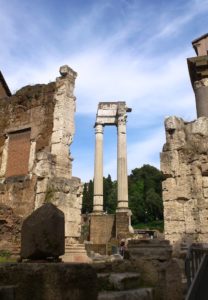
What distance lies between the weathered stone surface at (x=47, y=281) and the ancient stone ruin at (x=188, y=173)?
4640 millimetres

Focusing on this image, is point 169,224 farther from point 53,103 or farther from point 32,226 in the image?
point 53,103

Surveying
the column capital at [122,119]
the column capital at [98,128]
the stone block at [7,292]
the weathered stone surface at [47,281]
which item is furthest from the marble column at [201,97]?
the column capital at [98,128]

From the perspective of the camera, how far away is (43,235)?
12.9 ft

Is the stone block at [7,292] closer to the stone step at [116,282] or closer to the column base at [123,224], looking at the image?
the stone step at [116,282]

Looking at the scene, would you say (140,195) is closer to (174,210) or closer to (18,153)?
(18,153)

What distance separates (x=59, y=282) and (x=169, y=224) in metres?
5.15

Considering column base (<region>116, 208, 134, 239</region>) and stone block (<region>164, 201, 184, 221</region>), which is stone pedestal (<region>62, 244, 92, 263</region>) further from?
column base (<region>116, 208, 134, 239</region>)

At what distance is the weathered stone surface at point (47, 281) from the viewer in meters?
2.83

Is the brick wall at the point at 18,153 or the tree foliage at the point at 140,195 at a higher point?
the tree foliage at the point at 140,195

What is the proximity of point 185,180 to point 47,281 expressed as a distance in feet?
18.2

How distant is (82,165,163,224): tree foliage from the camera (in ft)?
176

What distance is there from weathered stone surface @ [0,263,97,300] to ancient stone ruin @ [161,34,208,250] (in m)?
4.64

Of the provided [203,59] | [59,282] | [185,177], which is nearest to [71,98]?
[203,59]

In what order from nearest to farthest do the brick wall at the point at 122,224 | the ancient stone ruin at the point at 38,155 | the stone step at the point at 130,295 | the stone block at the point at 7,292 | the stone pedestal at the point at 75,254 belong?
the stone block at the point at 7,292
the stone step at the point at 130,295
the stone pedestal at the point at 75,254
the ancient stone ruin at the point at 38,155
the brick wall at the point at 122,224
